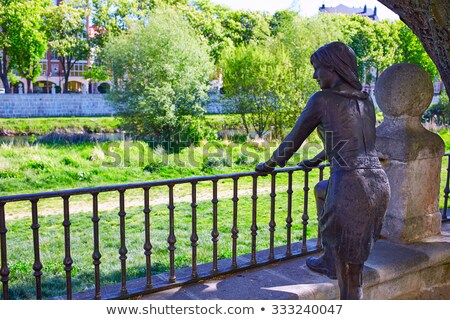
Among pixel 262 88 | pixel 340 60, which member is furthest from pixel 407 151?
pixel 262 88

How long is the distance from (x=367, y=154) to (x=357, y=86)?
446 millimetres

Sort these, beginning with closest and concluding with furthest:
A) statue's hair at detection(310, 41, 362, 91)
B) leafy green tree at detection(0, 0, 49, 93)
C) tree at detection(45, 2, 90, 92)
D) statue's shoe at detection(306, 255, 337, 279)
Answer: statue's hair at detection(310, 41, 362, 91)
statue's shoe at detection(306, 255, 337, 279)
leafy green tree at detection(0, 0, 49, 93)
tree at detection(45, 2, 90, 92)

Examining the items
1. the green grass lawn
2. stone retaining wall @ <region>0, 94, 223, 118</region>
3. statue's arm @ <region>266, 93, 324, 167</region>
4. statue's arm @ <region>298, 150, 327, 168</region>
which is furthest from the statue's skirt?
stone retaining wall @ <region>0, 94, 223, 118</region>

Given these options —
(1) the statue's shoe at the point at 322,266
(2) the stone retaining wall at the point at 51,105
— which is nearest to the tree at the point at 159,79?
(2) the stone retaining wall at the point at 51,105

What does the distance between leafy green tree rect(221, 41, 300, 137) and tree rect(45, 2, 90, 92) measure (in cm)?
2322

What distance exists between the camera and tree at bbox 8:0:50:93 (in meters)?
38.2

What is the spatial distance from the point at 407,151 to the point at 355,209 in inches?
61.4

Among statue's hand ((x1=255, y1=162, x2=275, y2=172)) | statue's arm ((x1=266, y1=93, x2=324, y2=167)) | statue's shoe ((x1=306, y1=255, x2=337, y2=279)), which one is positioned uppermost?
statue's arm ((x1=266, y1=93, x2=324, y2=167))

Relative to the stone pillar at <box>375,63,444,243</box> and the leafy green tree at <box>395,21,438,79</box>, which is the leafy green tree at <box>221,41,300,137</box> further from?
the leafy green tree at <box>395,21,438,79</box>

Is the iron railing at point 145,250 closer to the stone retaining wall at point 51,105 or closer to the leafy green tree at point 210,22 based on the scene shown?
the stone retaining wall at point 51,105

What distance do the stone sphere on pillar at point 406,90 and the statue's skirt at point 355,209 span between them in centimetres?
141

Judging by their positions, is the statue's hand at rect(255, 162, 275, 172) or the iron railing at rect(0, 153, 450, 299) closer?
the iron railing at rect(0, 153, 450, 299)
